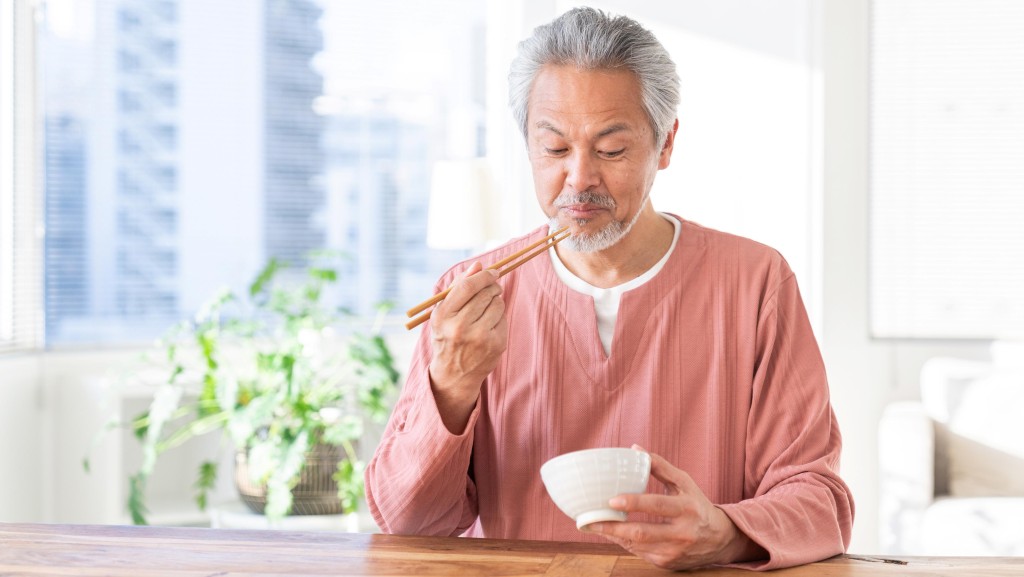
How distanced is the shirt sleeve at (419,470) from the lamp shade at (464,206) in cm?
216

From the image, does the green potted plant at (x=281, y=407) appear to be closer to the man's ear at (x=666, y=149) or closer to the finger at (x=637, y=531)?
the man's ear at (x=666, y=149)

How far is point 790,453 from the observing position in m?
1.40

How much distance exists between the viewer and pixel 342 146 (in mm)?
4340

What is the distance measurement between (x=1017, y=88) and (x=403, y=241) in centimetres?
262

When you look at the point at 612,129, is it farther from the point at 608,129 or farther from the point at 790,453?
the point at 790,453

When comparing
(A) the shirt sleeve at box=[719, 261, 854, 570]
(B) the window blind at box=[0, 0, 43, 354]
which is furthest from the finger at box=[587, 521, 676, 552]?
(B) the window blind at box=[0, 0, 43, 354]

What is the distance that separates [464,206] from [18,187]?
161 centimetres

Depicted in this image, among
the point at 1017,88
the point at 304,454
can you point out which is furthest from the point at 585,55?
the point at 1017,88

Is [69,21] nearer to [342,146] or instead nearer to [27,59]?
[27,59]

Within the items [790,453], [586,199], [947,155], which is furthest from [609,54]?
[947,155]

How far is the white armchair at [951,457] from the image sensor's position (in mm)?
3414

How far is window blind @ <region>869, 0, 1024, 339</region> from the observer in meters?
4.09

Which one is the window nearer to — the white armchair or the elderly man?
the white armchair

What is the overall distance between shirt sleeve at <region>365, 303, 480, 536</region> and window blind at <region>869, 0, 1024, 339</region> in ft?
10.1
